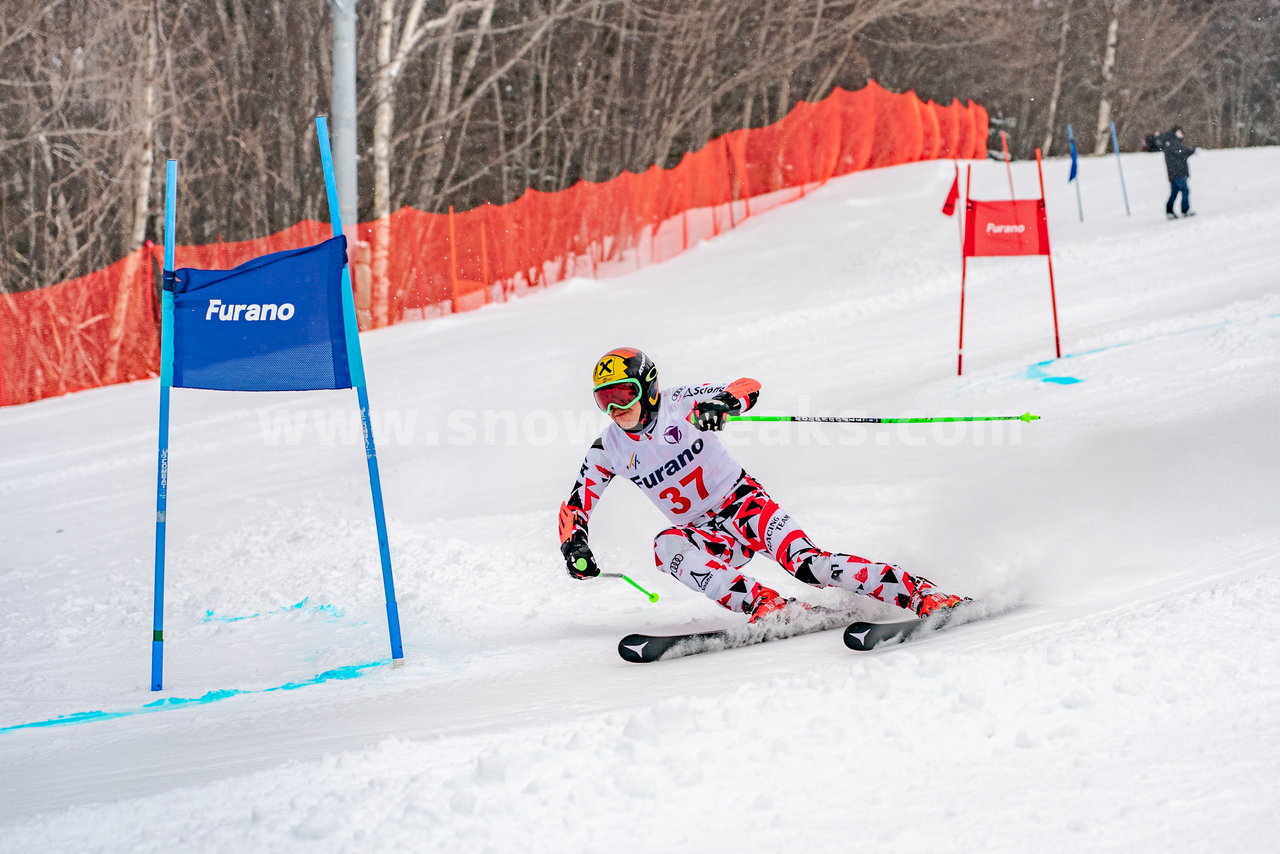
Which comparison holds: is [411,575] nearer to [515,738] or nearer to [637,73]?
[515,738]

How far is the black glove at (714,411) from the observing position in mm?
5250

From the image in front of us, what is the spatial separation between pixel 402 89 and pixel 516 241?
10.1m

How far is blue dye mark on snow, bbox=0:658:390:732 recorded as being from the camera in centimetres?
474

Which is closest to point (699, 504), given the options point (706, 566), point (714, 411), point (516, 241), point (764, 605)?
point (706, 566)

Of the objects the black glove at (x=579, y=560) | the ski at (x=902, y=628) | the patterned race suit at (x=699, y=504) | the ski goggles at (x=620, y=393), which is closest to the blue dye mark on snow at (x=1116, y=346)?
the patterned race suit at (x=699, y=504)

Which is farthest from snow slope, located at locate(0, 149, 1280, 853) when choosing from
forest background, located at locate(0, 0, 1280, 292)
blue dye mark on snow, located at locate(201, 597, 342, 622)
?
forest background, located at locate(0, 0, 1280, 292)

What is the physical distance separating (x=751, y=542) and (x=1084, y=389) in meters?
4.30

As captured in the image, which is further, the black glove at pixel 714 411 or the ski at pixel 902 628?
the black glove at pixel 714 411

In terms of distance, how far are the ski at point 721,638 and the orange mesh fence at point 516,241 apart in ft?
37.2

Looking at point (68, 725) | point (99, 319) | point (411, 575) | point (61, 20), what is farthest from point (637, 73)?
point (68, 725)

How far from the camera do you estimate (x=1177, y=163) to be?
16203mm

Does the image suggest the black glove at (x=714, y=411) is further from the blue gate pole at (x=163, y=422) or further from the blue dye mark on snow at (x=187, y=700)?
the blue gate pole at (x=163, y=422)

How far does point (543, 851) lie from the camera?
9.31 ft

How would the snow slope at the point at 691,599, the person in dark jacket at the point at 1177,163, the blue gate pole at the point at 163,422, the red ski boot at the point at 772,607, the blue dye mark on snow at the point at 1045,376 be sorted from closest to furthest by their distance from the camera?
the snow slope at the point at 691,599
the red ski boot at the point at 772,607
the blue gate pole at the point at 163,422
the blue dye mark on snow at the point at 1045,376
the person in dark jacket at the point at 1177,163
